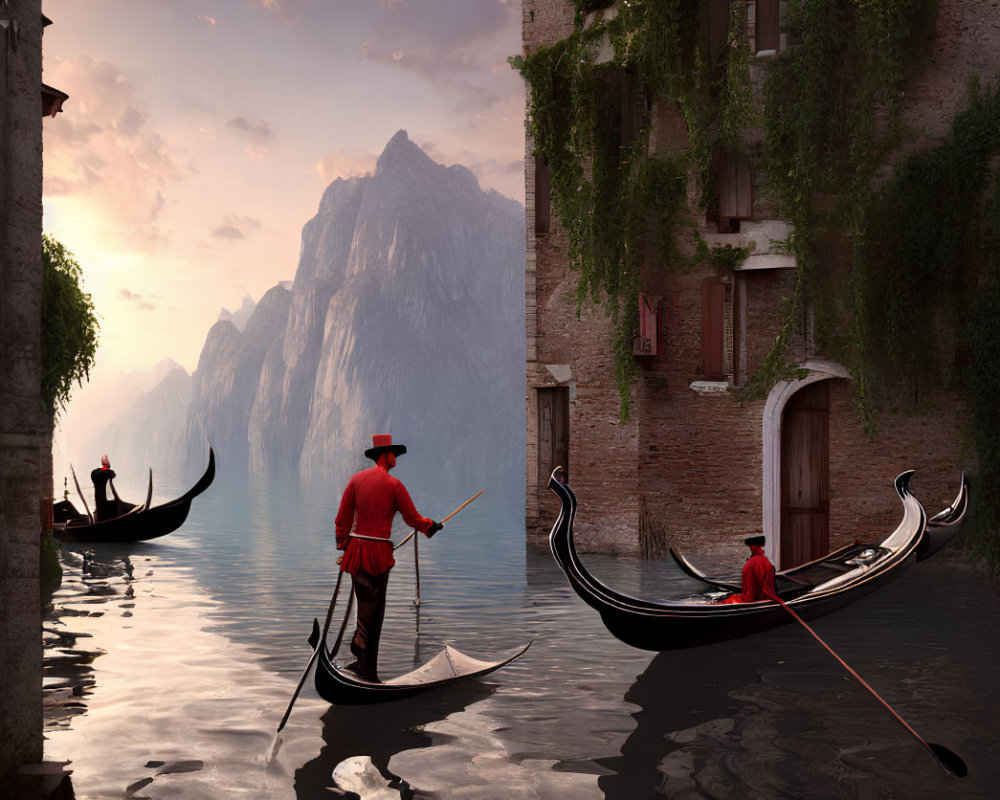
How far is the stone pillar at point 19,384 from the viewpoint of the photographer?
491 cm

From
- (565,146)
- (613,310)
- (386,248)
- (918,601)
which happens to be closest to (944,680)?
(918,601)

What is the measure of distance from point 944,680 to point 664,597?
484 cm

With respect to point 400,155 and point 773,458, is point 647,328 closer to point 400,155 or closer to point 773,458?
point 773,458

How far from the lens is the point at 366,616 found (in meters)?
7.96

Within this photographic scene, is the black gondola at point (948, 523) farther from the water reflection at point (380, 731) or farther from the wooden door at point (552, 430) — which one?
the water reflection at point (380, 731)

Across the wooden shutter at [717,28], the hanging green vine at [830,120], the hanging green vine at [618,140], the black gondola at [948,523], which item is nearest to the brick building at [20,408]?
the black gondola at [948,523]

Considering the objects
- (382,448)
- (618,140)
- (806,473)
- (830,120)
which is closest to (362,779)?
(382,448)

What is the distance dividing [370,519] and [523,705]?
77.1 inches

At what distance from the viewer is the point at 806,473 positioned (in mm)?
16266

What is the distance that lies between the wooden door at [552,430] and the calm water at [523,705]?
4.38 metres

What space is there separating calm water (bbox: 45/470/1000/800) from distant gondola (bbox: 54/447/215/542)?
18.4 ft

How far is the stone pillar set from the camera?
16.1ft

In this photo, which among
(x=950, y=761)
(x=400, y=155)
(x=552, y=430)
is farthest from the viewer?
(x=400, y=155)

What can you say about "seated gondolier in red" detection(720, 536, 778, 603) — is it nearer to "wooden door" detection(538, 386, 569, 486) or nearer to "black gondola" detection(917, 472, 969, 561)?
"black gondola" detection(917, 472, 969, 561)
